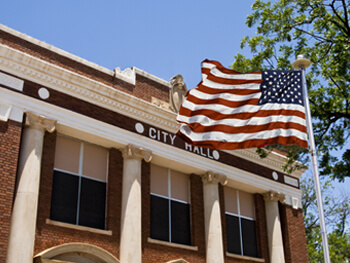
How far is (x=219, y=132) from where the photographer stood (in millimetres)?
13195

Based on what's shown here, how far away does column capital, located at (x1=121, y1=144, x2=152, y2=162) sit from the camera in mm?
18062

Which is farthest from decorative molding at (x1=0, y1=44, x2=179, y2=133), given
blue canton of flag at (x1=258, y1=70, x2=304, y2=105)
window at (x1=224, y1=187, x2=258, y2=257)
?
blue canton of flag at (x1=258, y1=70, x2=304, y2=105)

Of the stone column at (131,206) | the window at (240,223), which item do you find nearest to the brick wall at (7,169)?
the stone column at (131,206)

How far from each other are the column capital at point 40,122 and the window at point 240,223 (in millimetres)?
8992

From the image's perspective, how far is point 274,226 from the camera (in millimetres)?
22594

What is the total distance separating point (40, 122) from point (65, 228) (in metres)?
3.43

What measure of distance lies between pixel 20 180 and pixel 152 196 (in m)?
5.72

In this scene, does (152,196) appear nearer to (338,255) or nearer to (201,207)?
(201,207)

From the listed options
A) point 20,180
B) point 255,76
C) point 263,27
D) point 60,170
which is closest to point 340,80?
point 263,27

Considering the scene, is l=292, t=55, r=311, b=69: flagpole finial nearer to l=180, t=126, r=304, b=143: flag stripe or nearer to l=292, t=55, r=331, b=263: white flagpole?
l=292, t=55, r=331, b=263: white flagpole

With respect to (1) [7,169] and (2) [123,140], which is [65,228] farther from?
(2) [123,140]

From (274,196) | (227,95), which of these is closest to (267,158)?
(274,196)

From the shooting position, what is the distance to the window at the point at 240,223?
21316mm

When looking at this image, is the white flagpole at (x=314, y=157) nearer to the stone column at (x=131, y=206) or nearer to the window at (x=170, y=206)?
the stone column at (x=131, y=206)
